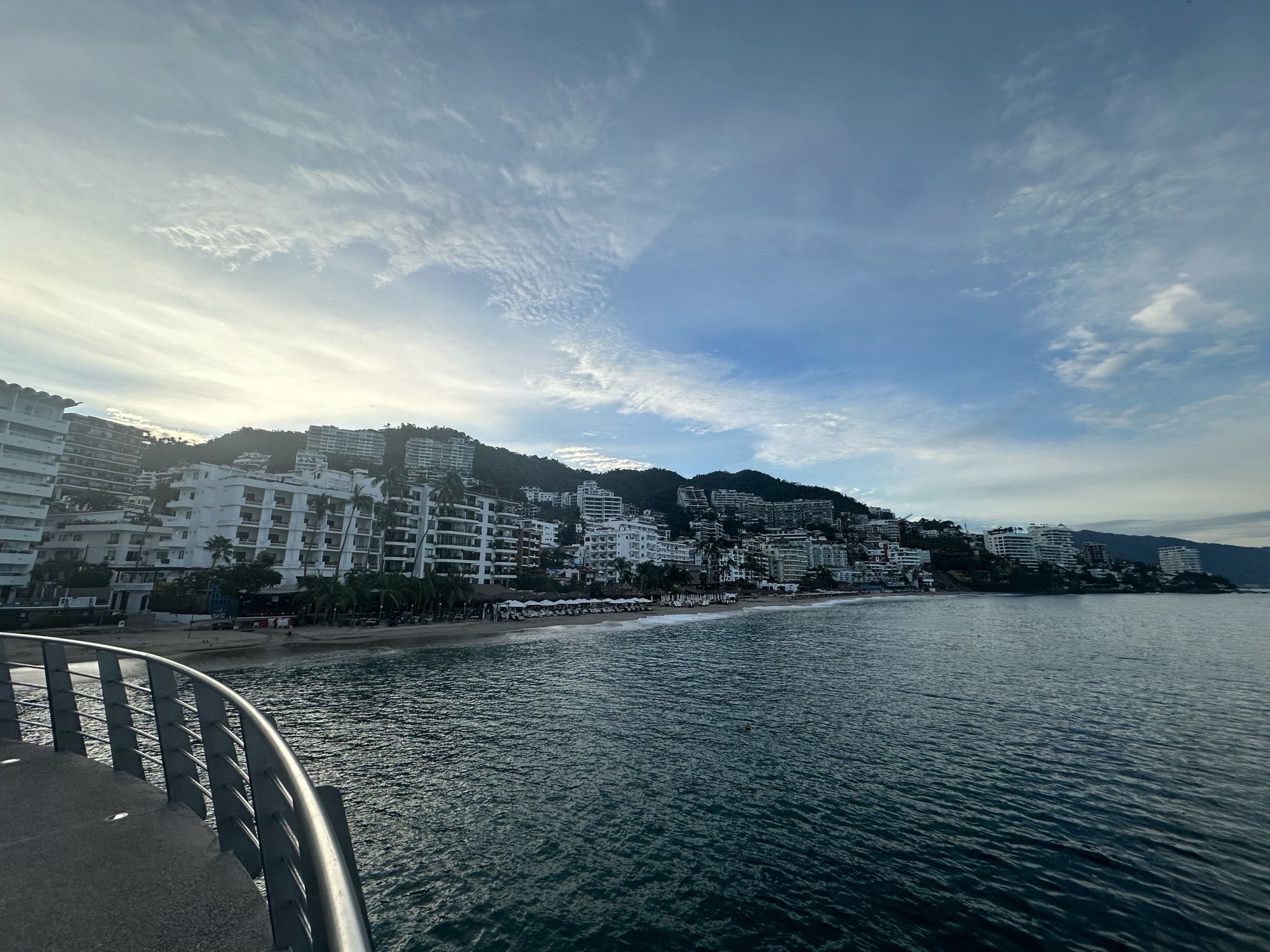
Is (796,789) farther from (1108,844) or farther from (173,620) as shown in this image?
(173,620)

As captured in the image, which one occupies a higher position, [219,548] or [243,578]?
[219,548]

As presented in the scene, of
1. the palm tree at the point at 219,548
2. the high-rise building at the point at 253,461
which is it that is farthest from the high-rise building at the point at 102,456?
the palm tree at the point at 219,548

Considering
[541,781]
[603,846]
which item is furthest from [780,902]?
[541,781]

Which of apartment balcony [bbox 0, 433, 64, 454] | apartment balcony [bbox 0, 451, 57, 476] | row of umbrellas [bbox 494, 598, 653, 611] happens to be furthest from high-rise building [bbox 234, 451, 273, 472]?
row of umbrellas [bbox 494, 598, 653, 611]

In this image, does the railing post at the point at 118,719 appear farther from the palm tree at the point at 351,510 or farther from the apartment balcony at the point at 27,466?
the palm tree at the point at 351,510

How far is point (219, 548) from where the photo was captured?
214 ft

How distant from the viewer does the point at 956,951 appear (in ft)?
36.5

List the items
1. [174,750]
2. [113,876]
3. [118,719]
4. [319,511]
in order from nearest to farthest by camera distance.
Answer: [113,876]
[174,750]
[118,719]
[319,511]

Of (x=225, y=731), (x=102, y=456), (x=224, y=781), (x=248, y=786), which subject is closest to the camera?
(x=248, y=786)

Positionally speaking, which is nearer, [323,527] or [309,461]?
[323,527]

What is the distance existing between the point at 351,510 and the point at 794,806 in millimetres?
80174

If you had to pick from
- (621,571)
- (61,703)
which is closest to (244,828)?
(61,703)

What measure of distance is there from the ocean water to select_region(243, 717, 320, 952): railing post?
967 cm

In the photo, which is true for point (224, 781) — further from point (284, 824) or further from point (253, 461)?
point (253, 461)
